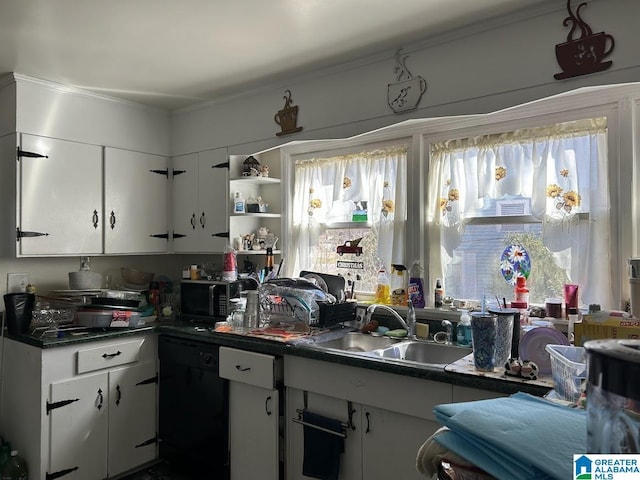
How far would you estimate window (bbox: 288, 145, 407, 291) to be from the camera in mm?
2779

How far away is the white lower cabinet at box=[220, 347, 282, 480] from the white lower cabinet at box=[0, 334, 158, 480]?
77 centimetres

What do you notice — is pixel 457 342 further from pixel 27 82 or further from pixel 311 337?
pixel 27 82

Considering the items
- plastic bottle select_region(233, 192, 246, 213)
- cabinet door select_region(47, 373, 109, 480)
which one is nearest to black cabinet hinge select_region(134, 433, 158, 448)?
cabinet door select_region(47, 373, 109, 480)

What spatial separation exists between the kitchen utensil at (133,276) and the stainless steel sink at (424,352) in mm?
2117

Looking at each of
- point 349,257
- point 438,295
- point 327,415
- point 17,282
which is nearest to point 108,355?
point 17,282

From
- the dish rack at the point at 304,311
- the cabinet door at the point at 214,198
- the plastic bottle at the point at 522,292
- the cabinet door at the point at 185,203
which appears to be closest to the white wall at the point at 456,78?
the cabinet door at the point at 214,198

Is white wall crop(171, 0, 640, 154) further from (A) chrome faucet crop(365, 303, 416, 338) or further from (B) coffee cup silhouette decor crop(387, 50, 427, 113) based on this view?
(A) chrome faucet crop(365, 303, 416, 338)

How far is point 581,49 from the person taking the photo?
6.41 ft

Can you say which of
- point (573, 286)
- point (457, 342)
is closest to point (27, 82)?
point (457, 342)

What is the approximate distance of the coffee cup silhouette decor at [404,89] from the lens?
7.91ft

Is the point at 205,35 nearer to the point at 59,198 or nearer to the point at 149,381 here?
the point at 59,198

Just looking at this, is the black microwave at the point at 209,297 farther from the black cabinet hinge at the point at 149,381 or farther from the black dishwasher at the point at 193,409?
the black cabinet hinge at the point at 149,381

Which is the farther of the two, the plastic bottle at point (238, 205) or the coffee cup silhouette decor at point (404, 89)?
the plastic bottle at point (238, 205)

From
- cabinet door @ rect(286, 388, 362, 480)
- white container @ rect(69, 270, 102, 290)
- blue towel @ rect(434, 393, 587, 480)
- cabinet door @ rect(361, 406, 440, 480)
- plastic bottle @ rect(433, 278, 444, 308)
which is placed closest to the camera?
blue towel @ rect(434, 393, 587, 480)
